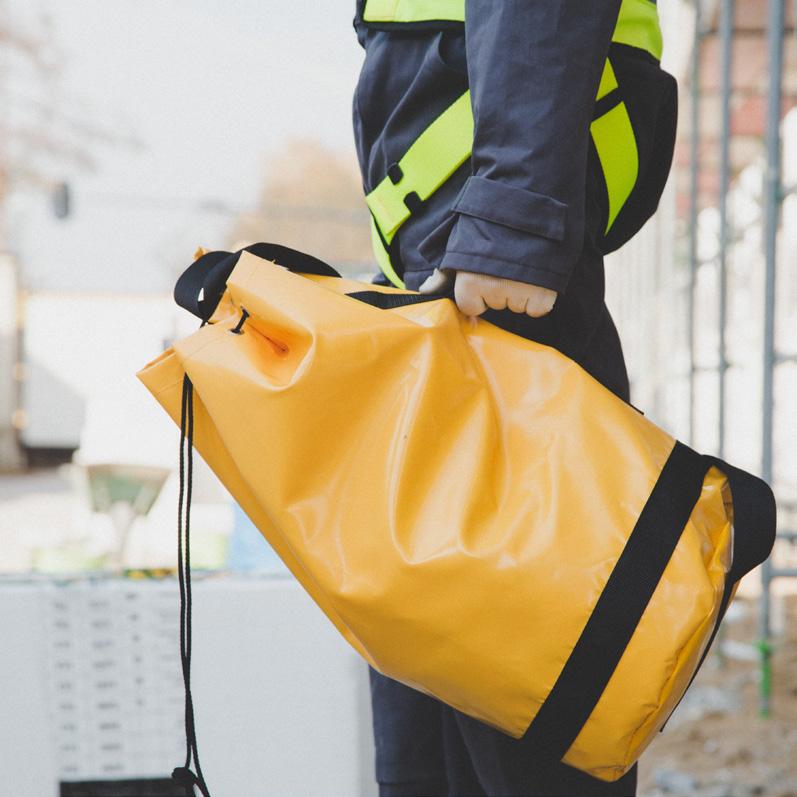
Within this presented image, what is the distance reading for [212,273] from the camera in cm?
96

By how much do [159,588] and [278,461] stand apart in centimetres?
50

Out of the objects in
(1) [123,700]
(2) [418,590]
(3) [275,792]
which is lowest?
(3) [275,792]

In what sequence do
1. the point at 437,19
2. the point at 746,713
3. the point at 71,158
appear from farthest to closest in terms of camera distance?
the point at 71,158
the point at 746,713
the point at 437,19

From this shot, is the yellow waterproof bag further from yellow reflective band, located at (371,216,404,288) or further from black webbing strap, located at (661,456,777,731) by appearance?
yellow reflective band, located at (371,216,404,288)

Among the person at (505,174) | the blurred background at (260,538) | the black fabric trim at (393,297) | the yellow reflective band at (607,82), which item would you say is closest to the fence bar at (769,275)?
the blurred background at (260,538)

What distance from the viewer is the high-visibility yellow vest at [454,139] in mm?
945

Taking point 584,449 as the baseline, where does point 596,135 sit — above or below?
above

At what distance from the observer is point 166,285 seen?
1958 centimetres

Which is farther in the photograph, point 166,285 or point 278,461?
point 166,285

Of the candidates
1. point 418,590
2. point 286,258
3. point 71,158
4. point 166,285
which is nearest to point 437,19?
point 286,258

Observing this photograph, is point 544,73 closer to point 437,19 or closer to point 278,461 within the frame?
point 437,19

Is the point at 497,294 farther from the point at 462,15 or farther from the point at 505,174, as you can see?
the point at 462,15

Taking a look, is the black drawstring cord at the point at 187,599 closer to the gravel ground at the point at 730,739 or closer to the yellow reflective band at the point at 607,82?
the yellow reflective band at the point at 607,82

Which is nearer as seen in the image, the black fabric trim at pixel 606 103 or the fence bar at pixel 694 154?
the black fabric trim at pixel 606 103
